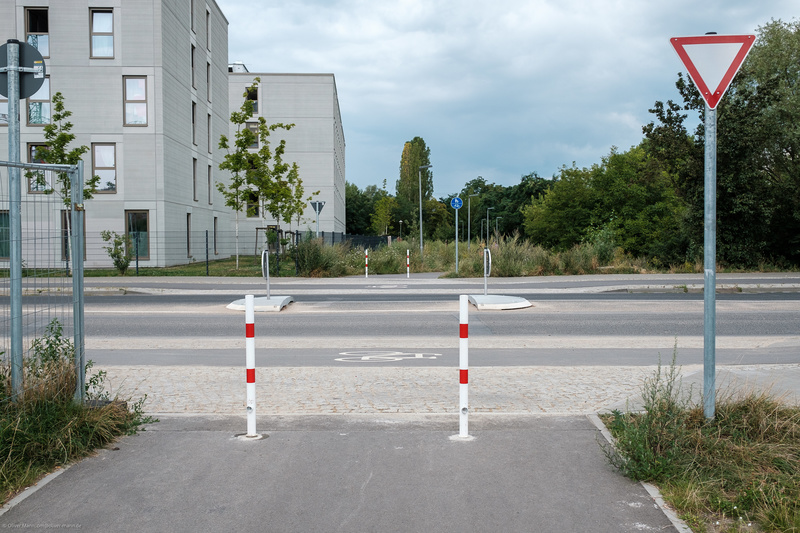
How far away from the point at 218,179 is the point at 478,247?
23.0 meters

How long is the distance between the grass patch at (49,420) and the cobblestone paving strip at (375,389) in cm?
97

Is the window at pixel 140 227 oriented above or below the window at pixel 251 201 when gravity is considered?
below

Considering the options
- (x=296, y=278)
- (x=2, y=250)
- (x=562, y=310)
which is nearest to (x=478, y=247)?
(x=296, y=278)

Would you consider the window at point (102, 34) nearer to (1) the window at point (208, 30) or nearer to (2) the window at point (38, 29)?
(2) the window at point (38, 29)

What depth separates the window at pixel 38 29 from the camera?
105ft

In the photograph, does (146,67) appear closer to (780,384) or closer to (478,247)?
(478,247)

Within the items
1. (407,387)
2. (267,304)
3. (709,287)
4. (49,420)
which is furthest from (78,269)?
(267,304)

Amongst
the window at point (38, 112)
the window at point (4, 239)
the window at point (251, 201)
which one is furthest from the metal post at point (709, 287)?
the window at point (38, 112)

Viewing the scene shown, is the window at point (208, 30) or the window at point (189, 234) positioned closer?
the window at point (189, 234)

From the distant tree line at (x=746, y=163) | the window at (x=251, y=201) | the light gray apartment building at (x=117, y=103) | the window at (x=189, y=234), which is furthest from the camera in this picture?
the window at (x=189, y=234)

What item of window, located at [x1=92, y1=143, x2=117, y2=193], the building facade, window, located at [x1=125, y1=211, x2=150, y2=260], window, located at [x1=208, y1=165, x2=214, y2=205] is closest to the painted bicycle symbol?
window, located at [x1=125, y1=211, x2=150, y2=260]

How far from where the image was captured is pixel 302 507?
4.07 metres

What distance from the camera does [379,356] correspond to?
31.9ft

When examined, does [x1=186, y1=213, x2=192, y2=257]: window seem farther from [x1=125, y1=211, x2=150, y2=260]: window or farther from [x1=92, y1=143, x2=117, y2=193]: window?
[x1=92, y1=143, x2=117, y2=193]: window
